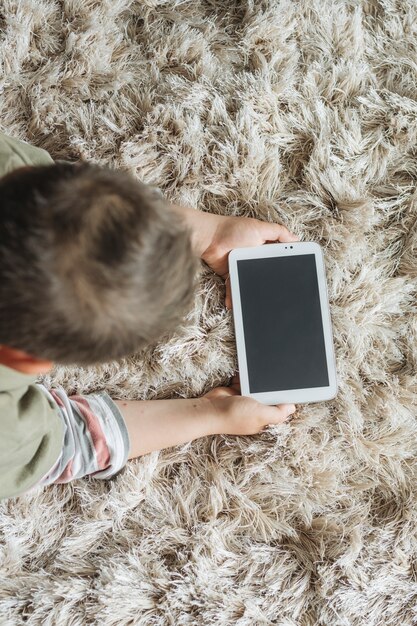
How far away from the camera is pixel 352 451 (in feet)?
2.61

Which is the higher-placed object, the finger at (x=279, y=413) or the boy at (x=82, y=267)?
the boy at (x=82, y=267)

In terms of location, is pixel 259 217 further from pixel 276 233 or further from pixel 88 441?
pixel 88 441

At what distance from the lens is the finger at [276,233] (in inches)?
31.6

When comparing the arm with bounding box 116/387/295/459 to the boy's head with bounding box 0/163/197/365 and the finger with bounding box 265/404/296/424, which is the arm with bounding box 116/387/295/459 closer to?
the finger with bounding box 265/404/296/424

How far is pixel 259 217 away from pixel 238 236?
0.05 meters

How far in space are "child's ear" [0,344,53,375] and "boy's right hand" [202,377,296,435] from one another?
0.27 metres

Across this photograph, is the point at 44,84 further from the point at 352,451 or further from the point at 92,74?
the point at 352,451

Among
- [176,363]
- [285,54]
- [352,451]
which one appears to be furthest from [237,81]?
[352,451]

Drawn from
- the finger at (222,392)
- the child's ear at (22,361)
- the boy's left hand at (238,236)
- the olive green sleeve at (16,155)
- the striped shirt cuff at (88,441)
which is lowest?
the striped shirt cuff at (88,441)

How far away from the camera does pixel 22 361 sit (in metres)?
0.56

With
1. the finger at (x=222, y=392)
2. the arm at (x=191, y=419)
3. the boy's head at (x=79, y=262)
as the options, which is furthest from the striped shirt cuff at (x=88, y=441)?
the boy's head at (x=79, y=262)

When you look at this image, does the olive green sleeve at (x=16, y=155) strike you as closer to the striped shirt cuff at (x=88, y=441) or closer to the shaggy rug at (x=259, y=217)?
the shaggy rug at (x=259, y=217)

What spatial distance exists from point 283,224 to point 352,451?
0.30 m

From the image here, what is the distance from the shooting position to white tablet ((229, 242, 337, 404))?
795 mm
